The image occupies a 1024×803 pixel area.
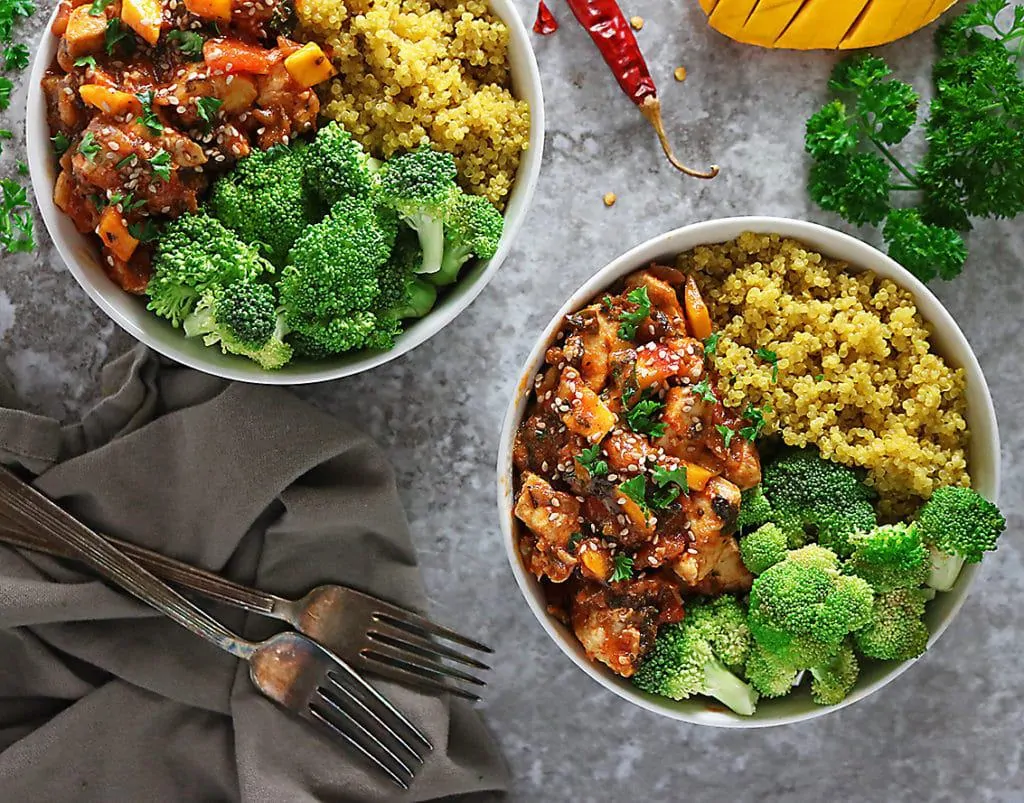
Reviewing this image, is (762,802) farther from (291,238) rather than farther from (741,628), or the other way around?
(291,238)

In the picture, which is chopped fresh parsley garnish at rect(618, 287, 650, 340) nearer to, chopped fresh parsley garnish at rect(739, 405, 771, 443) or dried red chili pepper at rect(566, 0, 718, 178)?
chopped fresh parsley garnish at rect(739, 405, 771, 443)

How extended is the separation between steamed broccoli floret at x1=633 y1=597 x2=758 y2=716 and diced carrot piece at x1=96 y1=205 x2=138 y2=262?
58.6 inches

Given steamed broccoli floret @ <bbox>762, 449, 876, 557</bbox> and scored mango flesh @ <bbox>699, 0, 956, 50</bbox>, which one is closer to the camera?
steamed broccoli floret @ <bbox>762, 449, 876, 557</bbox>

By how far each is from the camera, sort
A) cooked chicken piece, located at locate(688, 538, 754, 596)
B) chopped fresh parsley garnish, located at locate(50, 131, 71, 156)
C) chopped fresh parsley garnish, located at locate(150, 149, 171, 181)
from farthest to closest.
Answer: cooked chicken piece, located at locate(688, 538, 754, 596), chopped fresh parsley garnish, located at locate(50, 131, 71, 156), chopped fresh parsley garnish, located at locate(150, 149, 171, 181)

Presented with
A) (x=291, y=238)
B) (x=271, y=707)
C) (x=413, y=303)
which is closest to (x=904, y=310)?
(x=413, y=303)

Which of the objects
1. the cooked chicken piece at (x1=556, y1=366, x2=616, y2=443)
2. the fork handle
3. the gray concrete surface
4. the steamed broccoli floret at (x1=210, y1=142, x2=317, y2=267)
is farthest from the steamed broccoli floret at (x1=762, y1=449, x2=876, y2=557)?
the fork handle

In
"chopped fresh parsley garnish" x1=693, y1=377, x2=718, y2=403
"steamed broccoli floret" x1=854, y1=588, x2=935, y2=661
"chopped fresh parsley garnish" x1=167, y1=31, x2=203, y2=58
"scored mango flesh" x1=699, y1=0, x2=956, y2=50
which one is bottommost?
"steamed broccoli floret" x1=854, y1=588, x2=935, y2=661

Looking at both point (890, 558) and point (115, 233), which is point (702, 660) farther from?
point (115, 233)

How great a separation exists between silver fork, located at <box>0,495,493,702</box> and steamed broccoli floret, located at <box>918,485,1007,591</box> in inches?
45.6

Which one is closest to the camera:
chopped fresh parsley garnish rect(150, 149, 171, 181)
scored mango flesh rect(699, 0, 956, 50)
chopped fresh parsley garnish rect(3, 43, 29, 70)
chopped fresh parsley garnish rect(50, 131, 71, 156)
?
chopped fresh parsley garnish rect(150, 149, 171, 181)

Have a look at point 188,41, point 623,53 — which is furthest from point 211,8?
point 623,53

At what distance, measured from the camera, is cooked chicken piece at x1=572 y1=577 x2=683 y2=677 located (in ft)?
8.28

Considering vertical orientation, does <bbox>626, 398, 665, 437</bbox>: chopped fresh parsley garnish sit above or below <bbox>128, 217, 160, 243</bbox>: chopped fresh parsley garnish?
above

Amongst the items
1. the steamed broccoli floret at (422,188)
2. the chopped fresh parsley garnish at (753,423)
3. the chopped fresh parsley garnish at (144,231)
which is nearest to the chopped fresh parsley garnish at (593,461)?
the chopped fresh parsley garnish at (753,423)
